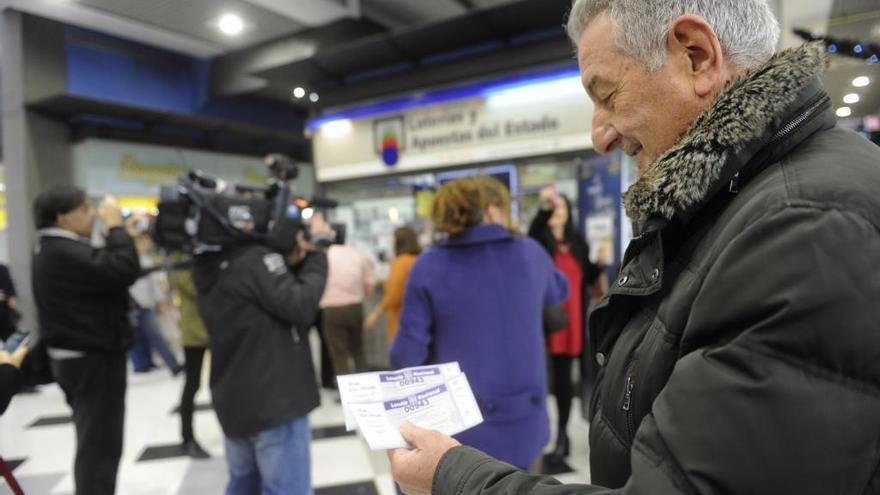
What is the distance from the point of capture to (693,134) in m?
0.62

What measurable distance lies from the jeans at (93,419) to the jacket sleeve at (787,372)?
2.27 metres

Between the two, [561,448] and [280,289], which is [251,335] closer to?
[280,289]

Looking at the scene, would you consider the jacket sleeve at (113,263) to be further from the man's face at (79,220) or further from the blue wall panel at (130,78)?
the blue wall panel at (130,78)

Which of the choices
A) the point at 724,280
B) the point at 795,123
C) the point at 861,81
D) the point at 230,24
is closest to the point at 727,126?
the point at 795,123

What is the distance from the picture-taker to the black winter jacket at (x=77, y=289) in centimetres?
211

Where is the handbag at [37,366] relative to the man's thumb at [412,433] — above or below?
below

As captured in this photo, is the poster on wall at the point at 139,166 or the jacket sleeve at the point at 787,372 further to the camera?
the poster on wall at the point at 139,166

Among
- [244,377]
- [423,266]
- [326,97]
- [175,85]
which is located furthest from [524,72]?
[175,85]

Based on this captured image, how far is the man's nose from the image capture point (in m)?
0.76

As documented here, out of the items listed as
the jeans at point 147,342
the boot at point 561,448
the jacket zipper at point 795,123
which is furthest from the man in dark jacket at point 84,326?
the jeans at point 147,342

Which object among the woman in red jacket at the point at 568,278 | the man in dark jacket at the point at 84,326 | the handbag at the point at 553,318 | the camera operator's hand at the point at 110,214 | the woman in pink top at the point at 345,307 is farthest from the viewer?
the woman in pink top at the point at 345,307

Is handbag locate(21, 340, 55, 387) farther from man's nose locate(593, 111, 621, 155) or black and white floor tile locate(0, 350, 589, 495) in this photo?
man's nose locate(593, 111, 621, 155)

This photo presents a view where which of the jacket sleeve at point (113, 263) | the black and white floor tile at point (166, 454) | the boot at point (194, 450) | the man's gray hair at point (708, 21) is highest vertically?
the man's gray hair at point (708, 21)

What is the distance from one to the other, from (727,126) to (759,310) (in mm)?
220
